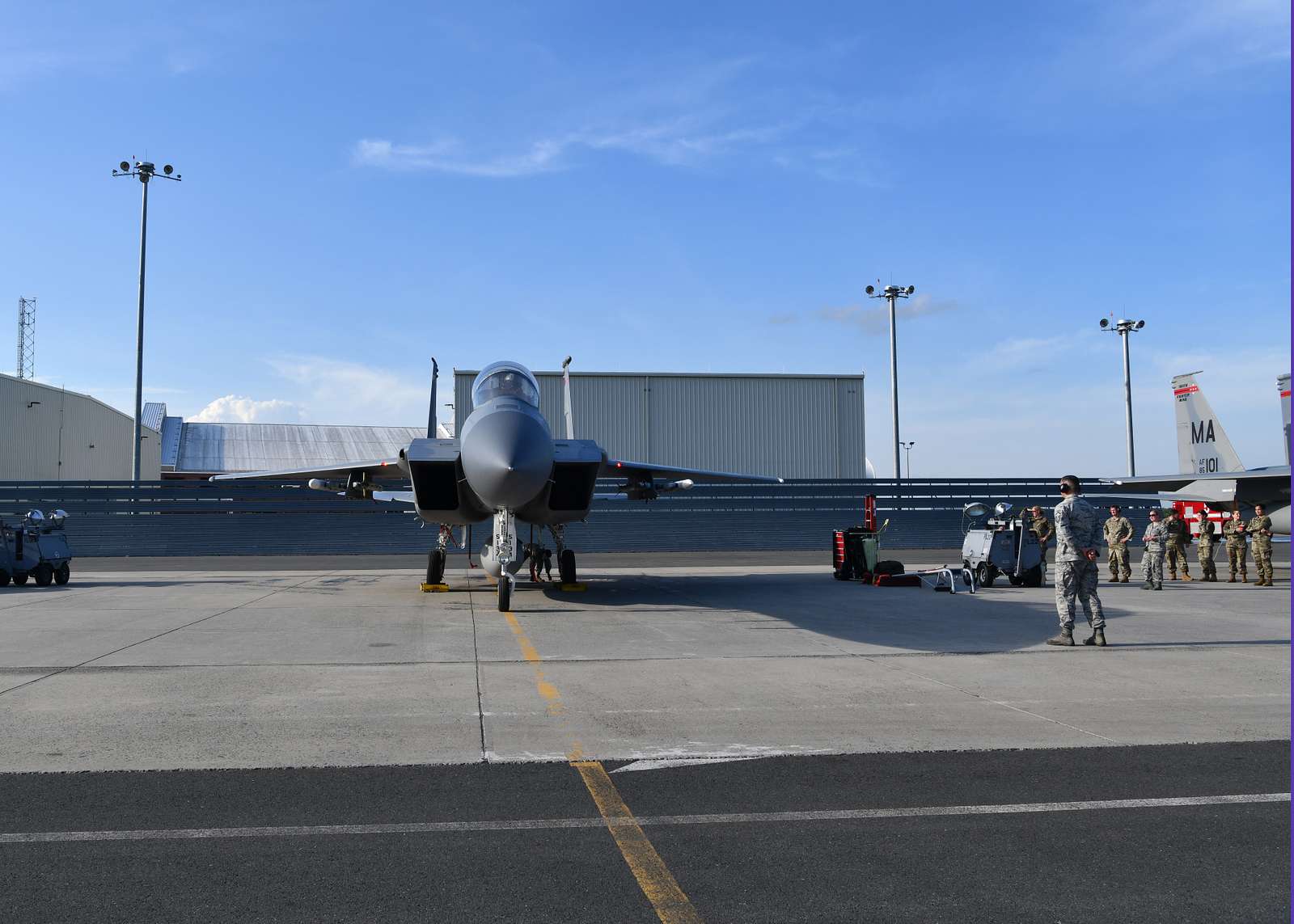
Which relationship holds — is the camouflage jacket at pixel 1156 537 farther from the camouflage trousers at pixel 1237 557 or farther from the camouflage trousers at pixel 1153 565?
the camouflage trousers at pixel 1237 557

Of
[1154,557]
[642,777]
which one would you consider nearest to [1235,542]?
[1154,557]

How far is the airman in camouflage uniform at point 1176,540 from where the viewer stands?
1856cm

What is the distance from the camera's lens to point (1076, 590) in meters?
10.1

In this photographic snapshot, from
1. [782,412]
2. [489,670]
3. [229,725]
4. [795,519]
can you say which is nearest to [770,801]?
[229,725]

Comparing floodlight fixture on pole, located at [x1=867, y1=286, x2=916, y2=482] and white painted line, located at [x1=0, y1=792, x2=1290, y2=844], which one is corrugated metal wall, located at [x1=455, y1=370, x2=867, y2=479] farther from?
white painted line, located at [x1=0, y1=792, x2=1290, y2=844]

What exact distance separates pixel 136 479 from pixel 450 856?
31272 millimetres

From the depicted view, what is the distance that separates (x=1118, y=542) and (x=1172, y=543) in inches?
63.3

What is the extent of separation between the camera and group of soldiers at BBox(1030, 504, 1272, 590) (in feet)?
56.4

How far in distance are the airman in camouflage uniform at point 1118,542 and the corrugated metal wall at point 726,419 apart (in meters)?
20.5

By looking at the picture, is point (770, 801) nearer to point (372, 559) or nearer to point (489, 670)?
point (489, 670)

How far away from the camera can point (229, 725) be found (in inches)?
242

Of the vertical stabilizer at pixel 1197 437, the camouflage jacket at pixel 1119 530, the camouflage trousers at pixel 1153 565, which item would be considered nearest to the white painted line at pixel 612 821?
the camouflage trousers at pixel 1153 565

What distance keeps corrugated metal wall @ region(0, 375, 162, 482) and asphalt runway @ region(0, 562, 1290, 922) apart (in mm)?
29603

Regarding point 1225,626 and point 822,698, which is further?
point 1225,626
